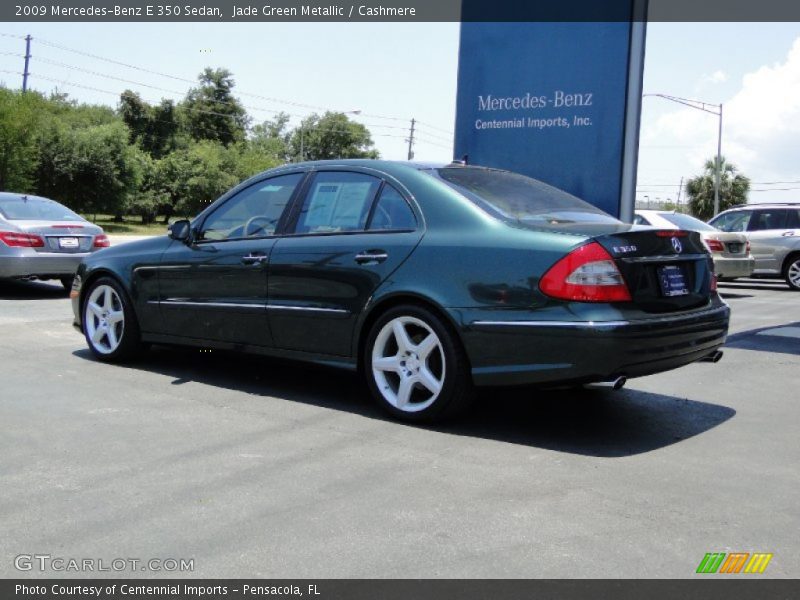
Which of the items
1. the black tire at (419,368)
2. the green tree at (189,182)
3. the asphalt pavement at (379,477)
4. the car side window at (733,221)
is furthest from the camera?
the green tree at (189,182)

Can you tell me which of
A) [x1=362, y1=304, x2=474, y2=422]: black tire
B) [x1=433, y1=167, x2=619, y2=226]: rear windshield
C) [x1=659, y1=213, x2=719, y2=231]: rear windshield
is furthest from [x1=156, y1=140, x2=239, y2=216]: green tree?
[x1=362, y1=304, x2=474, y2=422]: black tire

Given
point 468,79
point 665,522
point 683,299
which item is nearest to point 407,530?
point 665,522

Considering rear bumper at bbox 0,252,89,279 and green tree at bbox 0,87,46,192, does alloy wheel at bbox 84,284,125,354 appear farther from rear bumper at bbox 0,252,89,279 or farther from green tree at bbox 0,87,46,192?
green tree at bbox 0,87,46,192

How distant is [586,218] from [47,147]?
38.8 meters

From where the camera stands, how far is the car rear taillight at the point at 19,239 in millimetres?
11172

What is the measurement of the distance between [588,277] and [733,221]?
50.1 feet

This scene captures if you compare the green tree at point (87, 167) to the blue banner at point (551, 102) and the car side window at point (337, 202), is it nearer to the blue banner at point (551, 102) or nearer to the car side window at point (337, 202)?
the blue banner at point (551, 102)

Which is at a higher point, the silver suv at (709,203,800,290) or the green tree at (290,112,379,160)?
the green tree at (290,112,379,160)

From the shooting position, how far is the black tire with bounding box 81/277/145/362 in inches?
264

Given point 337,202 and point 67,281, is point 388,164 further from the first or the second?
point 67,281

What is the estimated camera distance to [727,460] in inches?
174

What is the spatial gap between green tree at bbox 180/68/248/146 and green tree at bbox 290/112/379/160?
49.7 feet

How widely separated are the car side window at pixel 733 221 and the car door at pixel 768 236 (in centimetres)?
12

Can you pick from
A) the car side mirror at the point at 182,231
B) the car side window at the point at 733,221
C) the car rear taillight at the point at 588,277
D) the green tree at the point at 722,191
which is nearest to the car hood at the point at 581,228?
the car rear taillight at the point at 588,277
